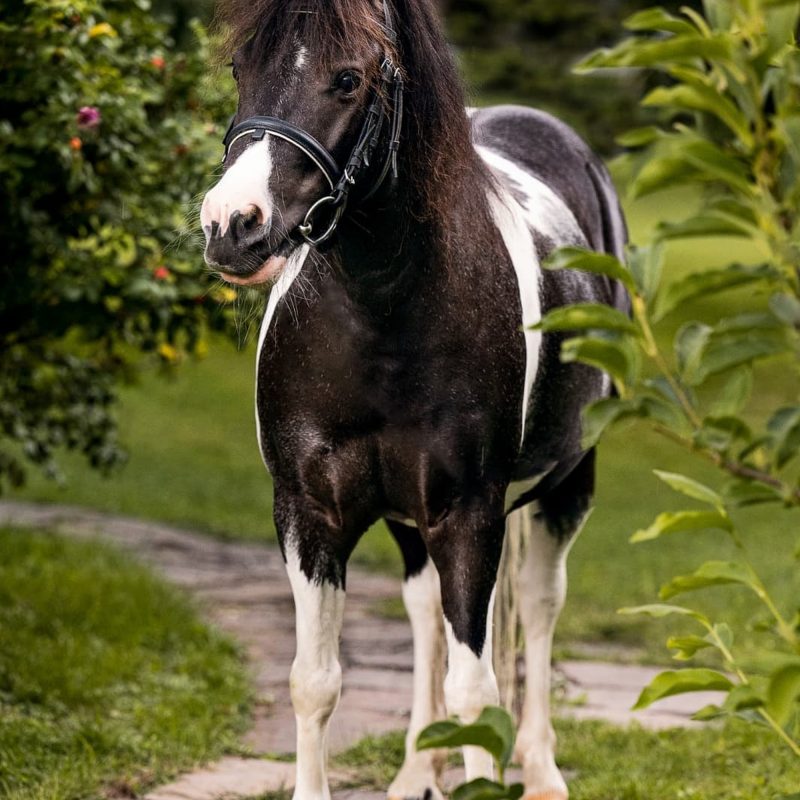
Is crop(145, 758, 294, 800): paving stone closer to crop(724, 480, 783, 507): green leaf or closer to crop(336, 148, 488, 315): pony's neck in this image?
crop(336, 148, 488, 315): pony's neck

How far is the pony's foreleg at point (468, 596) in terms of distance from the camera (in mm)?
3053

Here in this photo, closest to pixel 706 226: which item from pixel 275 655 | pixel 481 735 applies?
pixel 481 735

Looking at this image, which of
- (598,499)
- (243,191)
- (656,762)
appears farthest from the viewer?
(598,499)

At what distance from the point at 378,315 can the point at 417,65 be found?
55cm

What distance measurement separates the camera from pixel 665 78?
968 centimetres

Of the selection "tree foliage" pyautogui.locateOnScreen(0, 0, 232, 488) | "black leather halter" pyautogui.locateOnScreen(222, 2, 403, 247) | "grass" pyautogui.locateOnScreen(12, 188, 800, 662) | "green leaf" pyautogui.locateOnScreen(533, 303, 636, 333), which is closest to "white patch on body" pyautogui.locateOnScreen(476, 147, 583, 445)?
"black leather halter" pyautogui.locateOnScreen(222, 2, 403, 247)

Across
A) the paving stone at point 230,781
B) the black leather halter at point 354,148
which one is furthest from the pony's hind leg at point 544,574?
the black leather halter at point 354,148

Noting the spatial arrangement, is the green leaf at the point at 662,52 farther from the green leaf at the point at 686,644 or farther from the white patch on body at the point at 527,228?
the white patch on body at the point at 527,228

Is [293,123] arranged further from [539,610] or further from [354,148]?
[539,610]

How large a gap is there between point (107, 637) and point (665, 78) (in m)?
6.18

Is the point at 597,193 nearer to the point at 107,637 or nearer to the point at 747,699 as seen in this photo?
the point at 107,637

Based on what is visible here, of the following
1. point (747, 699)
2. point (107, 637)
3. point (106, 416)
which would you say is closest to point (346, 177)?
point (747, 699)

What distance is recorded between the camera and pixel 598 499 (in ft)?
35.7

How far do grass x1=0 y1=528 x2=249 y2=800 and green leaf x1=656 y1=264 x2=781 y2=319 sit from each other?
98.8 inches
